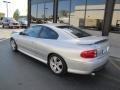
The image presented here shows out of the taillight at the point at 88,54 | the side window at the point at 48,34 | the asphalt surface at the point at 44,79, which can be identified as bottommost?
the asphalt surface at the point at 44,79

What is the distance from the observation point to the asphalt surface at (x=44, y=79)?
4012 millimetres

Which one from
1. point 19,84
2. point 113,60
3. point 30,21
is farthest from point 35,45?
point 30,21

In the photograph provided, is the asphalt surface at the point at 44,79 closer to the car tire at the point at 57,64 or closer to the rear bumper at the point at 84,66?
the car tire at the point at 57,64

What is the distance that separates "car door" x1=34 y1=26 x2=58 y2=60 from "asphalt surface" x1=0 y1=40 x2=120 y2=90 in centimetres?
55

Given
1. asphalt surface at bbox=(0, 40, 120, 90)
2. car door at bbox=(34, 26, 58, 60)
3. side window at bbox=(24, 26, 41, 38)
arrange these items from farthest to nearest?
1. side window at bbox=(24, 26, 41, 38)
2. car door at bbox=(34, 26, 58, 60)
3. asphalt surface at bbox=(0, 40, 120, 90)

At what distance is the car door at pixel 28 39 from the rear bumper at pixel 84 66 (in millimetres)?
1877

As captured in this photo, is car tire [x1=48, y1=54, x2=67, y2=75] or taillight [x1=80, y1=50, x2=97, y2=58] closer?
taillight [x1=80, y1=50, x2=97, y2=58]

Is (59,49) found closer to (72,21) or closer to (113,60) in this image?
(113,60)

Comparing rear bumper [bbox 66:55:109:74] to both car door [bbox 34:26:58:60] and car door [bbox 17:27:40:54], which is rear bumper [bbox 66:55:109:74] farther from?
car door [bbox 17:27:40:54]

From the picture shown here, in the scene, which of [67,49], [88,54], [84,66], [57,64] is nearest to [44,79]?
[57,64]

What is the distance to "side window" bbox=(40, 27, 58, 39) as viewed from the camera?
4953 millimetres

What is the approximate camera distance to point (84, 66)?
13.4ft

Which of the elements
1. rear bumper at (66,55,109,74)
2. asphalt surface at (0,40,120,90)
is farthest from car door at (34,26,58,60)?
rear bumper at (66,55,109,74)

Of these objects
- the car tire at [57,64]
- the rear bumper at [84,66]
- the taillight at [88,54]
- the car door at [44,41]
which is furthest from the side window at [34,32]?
the taillight at [88,54]
